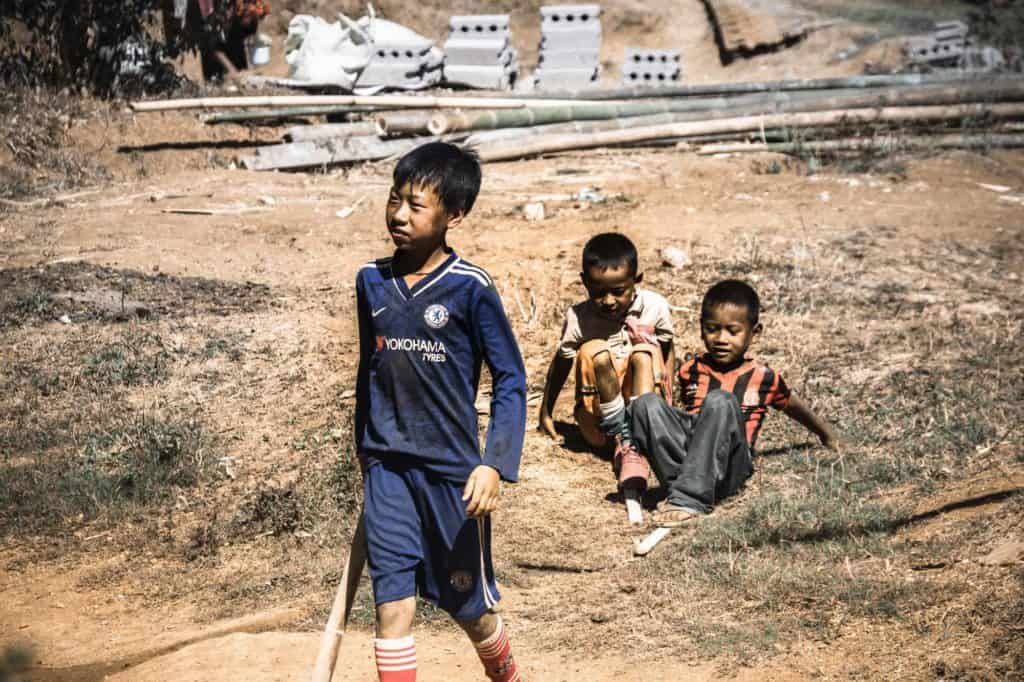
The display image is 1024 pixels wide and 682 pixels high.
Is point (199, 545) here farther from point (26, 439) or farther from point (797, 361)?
point (797, 361)

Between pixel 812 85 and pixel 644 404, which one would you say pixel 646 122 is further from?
pixel 644 404

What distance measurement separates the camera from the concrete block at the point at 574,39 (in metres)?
15.0

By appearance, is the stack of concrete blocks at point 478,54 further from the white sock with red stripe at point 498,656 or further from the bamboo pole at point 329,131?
the white sock with red stripe at point 498,656

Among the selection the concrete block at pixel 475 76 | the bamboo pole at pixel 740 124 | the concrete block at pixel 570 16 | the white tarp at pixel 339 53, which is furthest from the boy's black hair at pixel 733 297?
the concrete block at pixel 570 16

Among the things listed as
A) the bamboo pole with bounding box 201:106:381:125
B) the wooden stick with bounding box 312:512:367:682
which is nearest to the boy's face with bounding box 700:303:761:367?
the wooden stick with bounding box 312:512:367:682

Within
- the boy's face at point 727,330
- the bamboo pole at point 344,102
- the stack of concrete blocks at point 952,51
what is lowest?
the boy's face at point 727,330

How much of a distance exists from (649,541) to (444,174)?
202 cm

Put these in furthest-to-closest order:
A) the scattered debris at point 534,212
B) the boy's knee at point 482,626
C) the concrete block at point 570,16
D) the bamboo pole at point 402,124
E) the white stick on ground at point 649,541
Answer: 1. the concrete block at point 570,16
2. the bamboo pole at point 402,124
3. the scattered debris at point 534,212
4. the white stick on ground at point 649,541
5. the boy's knee at point 482,626

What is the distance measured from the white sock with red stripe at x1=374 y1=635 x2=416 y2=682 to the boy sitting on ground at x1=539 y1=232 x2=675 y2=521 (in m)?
1.98

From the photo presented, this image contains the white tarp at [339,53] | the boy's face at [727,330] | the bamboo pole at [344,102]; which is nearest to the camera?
the boy's face at [727,330]

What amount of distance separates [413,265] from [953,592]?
209 cm

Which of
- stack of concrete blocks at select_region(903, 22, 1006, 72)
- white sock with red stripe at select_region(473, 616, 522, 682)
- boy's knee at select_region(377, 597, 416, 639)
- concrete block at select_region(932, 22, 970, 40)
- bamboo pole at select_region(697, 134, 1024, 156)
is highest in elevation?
concrete block at select_region(932, 22, 970, 40)

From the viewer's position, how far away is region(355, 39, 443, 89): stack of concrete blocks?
45.7ft

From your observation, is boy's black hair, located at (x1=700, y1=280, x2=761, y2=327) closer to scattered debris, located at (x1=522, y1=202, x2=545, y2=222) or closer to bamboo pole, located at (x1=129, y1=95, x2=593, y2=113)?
scattered debris, located at (x1=522, y1=202, x2=545, y2=222)
